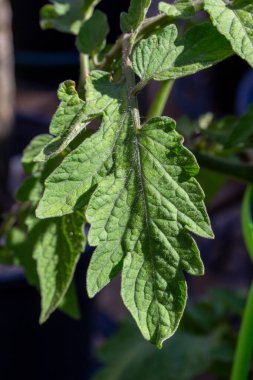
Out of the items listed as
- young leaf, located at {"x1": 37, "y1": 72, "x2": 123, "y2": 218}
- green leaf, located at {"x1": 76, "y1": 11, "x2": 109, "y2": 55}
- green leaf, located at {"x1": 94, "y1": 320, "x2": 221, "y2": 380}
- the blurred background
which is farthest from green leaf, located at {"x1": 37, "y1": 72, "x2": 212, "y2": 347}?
green leaf, located at {"x1": 94, "y1": 320, "x2": 221, "y2": 380}

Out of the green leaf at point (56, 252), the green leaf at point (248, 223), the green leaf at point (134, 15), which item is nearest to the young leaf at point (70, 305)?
the green leaf at point (56, 252)

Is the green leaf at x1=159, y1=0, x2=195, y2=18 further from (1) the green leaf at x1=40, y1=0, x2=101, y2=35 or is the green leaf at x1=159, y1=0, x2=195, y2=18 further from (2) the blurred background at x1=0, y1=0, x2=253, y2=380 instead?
(2) the blurred background at x1=0, y1=0, x2=253, y2=380

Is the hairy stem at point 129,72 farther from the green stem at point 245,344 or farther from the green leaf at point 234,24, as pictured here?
the green stem at point 245,344

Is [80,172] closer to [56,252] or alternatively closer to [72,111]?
[72,111]

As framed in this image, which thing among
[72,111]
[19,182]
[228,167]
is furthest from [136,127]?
[19,182]

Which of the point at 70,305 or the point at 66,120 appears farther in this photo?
the point at 70,305

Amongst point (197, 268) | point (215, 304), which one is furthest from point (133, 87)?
point (215, 304)

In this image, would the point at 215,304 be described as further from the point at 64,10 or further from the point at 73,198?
the point at 73,198
